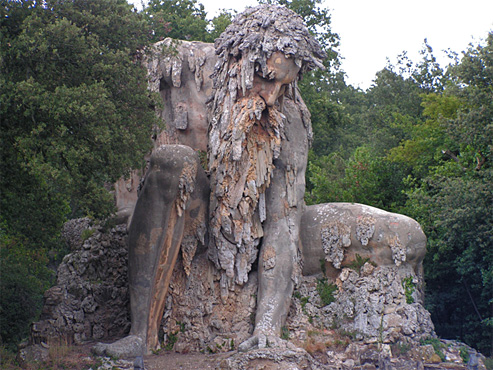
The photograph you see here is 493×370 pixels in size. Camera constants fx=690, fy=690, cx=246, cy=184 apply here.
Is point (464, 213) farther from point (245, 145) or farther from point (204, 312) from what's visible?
point (204, 312)

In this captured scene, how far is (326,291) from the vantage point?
28.7 feet

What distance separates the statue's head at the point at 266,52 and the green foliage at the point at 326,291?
7.83 ft

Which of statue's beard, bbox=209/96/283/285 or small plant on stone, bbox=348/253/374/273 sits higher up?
statue's beard, bbox=209/96/283/285

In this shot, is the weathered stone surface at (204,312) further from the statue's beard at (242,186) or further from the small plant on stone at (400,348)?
the small plant on stone at (400,348)

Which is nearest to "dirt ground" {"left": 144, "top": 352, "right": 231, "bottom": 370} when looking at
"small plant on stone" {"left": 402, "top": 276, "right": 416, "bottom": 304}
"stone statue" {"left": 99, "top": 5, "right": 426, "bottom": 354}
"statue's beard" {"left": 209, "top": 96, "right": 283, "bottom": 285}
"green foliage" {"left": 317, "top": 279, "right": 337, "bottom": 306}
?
"stone statue" {"left": 99, "top": 5, "right": 426, "bottom": 354}

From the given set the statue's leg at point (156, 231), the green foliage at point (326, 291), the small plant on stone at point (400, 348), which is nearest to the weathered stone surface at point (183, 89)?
the statue's leg at point (156, 231)

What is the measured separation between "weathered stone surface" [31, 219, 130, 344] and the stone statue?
41.1 inches

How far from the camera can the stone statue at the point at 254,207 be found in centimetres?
813

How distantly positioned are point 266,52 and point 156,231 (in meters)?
2.51

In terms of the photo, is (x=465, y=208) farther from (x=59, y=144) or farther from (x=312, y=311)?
(x=59, y=144)

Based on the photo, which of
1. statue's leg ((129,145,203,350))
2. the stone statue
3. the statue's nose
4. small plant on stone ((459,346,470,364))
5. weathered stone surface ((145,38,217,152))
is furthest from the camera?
weathered stone surface ((145,38,217,152))

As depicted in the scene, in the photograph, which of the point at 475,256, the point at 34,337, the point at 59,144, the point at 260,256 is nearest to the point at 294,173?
the point at 260,256

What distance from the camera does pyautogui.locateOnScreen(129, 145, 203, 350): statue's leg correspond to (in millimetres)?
7980

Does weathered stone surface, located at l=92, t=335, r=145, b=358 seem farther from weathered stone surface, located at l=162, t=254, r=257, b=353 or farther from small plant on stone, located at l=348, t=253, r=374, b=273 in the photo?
small plant on stone, located at l=348, t=253, r=374, b=273
